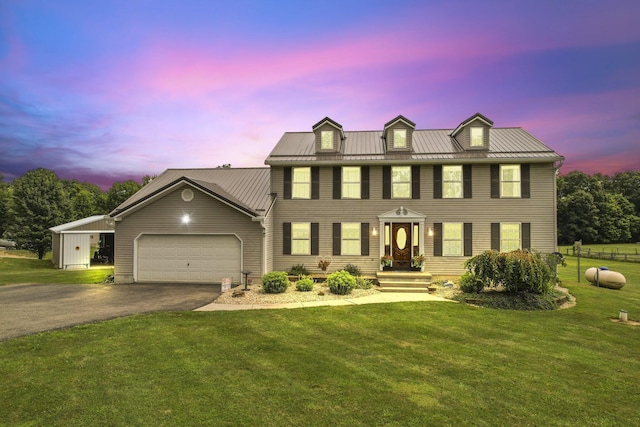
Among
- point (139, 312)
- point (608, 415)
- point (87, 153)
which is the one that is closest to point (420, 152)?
point (608, 415)

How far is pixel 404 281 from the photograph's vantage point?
48.3 ft

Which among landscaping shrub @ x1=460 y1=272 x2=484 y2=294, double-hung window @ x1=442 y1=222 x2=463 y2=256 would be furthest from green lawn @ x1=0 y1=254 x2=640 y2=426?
double-hung window @ x1=442 y1=222 x2=463 y2=256

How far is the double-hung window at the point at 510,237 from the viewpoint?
16062mm

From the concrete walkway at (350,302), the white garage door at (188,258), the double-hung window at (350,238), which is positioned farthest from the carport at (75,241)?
the double-hung window at (350,238)

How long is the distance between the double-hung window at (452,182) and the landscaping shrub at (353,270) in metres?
6.15

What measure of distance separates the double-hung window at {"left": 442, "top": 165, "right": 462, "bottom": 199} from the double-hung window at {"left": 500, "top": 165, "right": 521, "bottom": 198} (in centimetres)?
219

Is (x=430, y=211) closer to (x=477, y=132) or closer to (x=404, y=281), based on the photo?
(x=404, y=281)

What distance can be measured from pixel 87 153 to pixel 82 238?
86.9 m

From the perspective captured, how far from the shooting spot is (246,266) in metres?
15.2

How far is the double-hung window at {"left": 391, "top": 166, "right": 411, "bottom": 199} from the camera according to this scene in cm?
A: 1664

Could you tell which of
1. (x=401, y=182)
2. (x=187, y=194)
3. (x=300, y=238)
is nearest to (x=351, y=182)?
(x=401, y=182)

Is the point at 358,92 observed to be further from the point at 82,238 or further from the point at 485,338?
the point at 82,238

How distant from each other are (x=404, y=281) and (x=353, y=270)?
107 inches

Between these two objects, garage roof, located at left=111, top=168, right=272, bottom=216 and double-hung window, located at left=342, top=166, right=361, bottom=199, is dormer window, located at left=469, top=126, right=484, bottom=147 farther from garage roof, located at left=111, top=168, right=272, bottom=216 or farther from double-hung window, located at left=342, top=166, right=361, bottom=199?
garage roof, located at left=111, top=168, right=272, bottom=216
